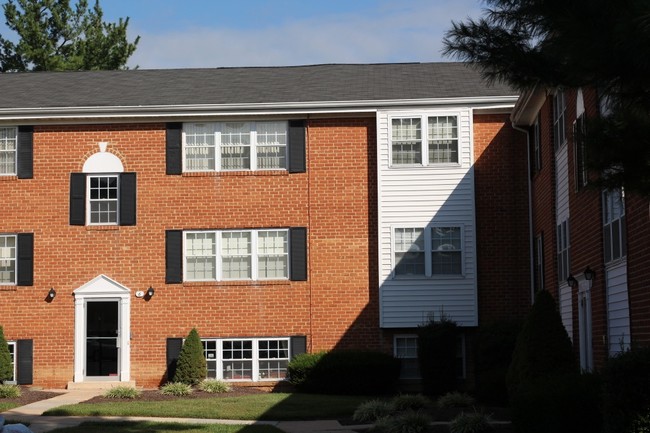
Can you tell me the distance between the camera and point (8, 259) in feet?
85.7

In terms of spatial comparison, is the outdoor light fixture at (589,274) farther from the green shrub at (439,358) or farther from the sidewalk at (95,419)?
the green shrub at (439,358)

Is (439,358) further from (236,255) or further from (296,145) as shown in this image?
(296,145)

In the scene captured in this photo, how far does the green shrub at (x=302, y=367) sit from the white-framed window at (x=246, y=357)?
2.70 feet

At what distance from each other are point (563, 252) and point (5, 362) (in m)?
12.7

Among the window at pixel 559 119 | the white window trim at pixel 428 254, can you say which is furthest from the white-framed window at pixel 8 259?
the window at pixel 559 119

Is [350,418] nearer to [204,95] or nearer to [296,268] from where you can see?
[296,268]

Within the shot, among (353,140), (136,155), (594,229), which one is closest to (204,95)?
(136,155)

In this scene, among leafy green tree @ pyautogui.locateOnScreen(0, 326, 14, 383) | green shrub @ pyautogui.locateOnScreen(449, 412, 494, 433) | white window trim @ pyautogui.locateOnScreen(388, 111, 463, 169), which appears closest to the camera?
green shrub @ pyautogui.locateOnScreen(449, 412, 494, 433)

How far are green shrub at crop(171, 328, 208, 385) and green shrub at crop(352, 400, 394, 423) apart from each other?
7009mm

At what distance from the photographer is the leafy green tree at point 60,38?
44438 millimetres

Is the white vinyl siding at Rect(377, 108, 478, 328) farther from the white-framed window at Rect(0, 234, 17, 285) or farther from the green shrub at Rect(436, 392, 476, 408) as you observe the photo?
the white-framed window at Rect(0, 234, 17, 285)

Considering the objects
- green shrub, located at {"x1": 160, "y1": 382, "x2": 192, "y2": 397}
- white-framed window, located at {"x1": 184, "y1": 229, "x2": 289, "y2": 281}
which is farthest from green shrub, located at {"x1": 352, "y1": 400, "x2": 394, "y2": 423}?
white-framed window, located at {"x1": 184, "y1": 229, "x2": 289, "y2": 281}

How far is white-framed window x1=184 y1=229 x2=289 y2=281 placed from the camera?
25812mm

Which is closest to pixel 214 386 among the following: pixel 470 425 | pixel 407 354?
pixel 407 354
